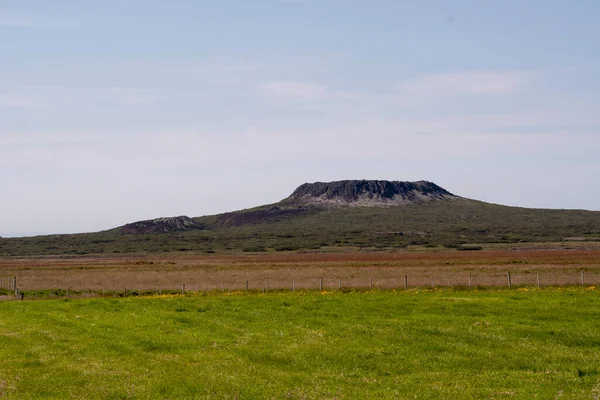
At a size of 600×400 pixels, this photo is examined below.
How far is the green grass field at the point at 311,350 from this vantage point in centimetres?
2078

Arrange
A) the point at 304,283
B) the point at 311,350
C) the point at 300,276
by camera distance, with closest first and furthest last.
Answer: the point at 311,350 → the point at 304,283 → the point at 300,276

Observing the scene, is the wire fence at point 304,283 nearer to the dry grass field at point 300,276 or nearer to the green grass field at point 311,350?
the dry grass field at point 300,276

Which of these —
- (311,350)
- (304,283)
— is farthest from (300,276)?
(311,350)

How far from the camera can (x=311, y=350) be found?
2695cm

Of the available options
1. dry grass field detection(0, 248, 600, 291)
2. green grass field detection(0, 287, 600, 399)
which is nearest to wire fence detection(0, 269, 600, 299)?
dry grass field detection(0, 248, 600, 291)

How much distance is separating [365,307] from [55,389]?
22.5 metres

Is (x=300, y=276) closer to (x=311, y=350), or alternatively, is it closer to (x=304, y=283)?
(x=304, y=283)

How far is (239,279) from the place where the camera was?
274ft

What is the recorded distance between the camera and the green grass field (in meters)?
20.8

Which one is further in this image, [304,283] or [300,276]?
[300,276]

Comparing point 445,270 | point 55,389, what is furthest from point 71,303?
point 445,270

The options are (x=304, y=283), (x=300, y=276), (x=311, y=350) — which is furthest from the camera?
(x=300, y=276)

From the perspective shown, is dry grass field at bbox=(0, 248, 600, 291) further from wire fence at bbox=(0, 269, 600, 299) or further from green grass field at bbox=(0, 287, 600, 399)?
green grass field at bbox=(0, 287, 600, 399)

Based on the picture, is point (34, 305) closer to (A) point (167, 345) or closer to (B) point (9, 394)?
(A) point (167, 345)
